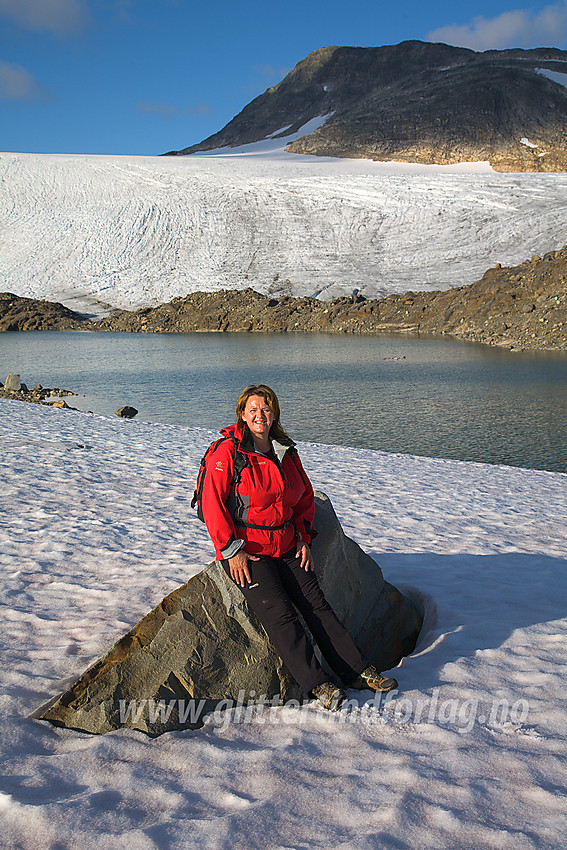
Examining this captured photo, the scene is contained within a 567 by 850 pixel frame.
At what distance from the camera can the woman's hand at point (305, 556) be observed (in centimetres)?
314

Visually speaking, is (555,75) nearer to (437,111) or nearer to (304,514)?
(437,111)

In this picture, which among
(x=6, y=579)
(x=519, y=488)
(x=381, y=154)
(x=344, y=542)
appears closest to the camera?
(x=344, y=542)

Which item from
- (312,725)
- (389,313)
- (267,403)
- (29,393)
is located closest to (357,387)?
A: (29,393)

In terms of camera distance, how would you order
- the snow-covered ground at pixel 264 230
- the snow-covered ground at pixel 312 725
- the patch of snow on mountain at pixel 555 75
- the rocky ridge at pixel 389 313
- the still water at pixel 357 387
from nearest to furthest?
the snow-covered ground at pixel 312 725, the still water at pixel 357 387, the rocky ridge at pixel 389 313, the snow-covered ground at pixel 264 230, the patch of snow on mountain at pixel 555 75

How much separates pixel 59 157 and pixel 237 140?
41010mm

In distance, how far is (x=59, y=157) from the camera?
61906mm

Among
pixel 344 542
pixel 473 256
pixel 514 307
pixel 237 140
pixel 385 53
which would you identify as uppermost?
pixel 385 53

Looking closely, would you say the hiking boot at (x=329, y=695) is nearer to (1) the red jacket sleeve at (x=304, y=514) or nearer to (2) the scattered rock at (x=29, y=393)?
(1) the red jacket sleeve at (x=304, y=514)

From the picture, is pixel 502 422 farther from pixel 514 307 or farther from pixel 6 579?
pixel 514 307

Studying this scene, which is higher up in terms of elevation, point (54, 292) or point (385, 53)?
point (385, 53)

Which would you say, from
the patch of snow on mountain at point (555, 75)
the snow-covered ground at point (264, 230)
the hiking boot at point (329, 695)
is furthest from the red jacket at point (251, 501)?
the patch of snow on mountain at point (555, 75)

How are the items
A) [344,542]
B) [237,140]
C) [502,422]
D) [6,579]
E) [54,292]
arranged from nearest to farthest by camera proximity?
[344,542], [6,579], [502,422], [54,292], [237,140]

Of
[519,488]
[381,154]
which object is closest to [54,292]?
[381,154]

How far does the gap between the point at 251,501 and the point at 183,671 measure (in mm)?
755
